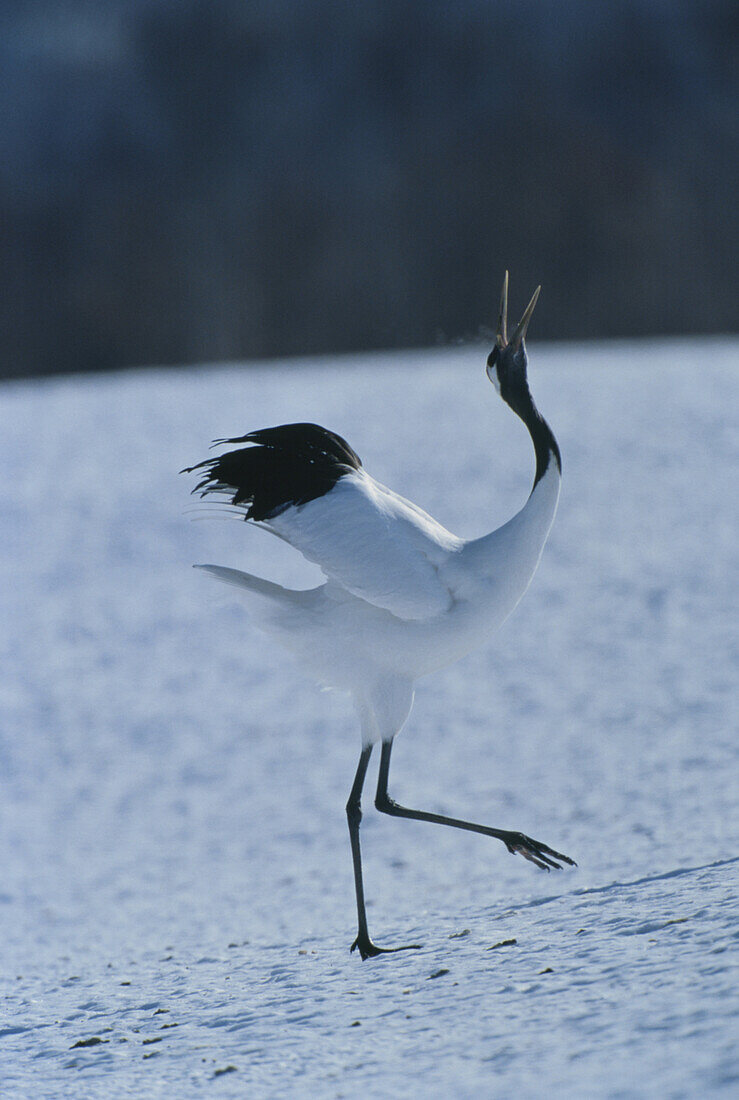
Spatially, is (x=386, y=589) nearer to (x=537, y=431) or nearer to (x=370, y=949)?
(x=537, y=431)

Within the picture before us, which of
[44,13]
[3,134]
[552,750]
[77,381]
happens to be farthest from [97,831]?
[44,13]

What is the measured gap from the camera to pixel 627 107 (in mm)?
34000

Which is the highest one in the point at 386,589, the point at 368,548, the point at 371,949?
the point at 368,548

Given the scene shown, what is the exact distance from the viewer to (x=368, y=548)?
3955 mm

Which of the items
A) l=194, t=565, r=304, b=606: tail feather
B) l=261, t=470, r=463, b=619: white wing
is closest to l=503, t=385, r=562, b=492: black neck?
l=261, t=470, r=463, b=619: white wing

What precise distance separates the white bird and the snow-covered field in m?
0.46

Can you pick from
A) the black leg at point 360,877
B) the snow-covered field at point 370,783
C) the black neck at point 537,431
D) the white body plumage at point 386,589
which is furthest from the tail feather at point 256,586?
the black neck at point 537,431

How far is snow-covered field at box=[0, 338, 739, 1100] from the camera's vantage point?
350 centimetres

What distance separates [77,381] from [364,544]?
12856 millimetres

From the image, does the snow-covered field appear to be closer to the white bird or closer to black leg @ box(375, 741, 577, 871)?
black leg @ box(375, 741, 577, 871)

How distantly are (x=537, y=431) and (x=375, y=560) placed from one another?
71 centimetres

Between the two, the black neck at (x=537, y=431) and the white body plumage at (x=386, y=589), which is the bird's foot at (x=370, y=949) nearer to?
the white body plumage at (x=386, y=589)

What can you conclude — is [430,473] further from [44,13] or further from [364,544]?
[44,13]

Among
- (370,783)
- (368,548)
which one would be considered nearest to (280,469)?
(368,548)
